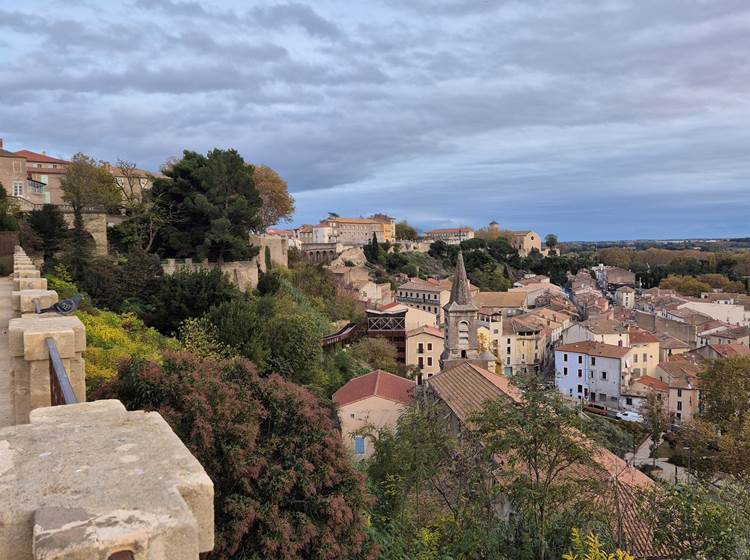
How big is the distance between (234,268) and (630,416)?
28663 mm

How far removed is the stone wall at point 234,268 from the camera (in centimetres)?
2636

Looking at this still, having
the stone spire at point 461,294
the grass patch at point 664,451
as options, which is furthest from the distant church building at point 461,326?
the grass patch at point 664,451

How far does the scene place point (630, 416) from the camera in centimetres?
3694

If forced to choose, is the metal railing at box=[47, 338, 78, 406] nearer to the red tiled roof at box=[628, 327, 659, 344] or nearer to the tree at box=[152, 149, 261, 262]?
the tree at box=[152, 149, 261, 262]

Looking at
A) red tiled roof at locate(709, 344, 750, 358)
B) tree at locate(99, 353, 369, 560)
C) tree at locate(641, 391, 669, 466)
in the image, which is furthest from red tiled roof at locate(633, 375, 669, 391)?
tree at locate(99, 353, 369, 560)

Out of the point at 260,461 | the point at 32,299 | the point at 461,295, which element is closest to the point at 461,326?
the point at 461,295

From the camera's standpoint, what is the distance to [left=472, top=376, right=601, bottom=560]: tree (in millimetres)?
8234

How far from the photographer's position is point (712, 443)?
80.1 ft

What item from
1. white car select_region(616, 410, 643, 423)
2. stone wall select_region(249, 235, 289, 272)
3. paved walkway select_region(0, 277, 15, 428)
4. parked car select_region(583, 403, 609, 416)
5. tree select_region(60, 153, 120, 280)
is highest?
tree select_region(60, 153, 120, 280)

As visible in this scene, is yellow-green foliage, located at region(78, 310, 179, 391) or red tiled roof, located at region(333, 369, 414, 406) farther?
red tiled roof, located at region(333, 369, 414, 406)

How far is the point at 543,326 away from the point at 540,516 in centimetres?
4543

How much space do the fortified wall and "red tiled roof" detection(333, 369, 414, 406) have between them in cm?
1863

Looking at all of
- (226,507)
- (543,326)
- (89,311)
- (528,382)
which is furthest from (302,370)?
(543,326)

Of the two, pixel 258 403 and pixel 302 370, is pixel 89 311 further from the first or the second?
pixel 258 403
